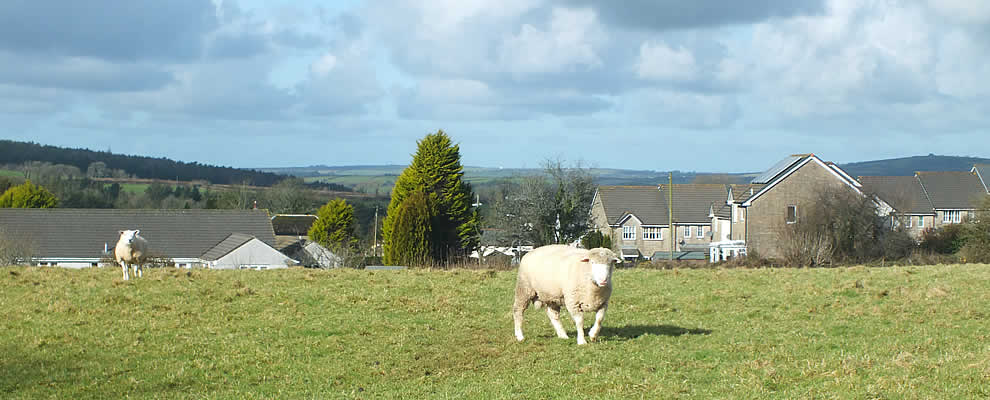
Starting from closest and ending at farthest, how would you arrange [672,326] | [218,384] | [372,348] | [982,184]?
1. [218,384]
2. [372,348]
3. [672,326]
4. [982,184]

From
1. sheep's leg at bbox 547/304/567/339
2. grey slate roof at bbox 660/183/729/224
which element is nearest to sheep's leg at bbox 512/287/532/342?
sheep's leg at bbox 547/304/567/339

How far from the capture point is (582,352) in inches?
475

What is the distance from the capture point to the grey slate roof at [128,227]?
59.3m

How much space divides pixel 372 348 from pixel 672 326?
228 inches

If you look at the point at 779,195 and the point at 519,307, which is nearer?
the point at 519,307

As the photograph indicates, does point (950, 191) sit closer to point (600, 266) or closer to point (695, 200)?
point (695, 200)

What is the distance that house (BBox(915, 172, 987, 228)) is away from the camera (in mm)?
83250

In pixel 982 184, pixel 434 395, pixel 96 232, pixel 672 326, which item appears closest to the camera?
pixel 434 395

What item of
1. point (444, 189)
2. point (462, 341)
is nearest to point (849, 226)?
point (444, 189)

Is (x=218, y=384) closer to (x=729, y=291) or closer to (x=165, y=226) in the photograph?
(x=729, y=291)

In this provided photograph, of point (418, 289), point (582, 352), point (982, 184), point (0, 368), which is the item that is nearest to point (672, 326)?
point (582, 352)

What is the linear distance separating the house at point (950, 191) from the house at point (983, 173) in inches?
11.5

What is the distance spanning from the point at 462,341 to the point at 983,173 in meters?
91.4

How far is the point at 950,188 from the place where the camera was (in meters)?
85.4
